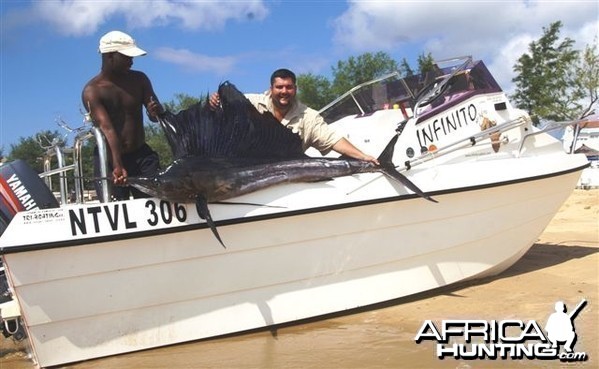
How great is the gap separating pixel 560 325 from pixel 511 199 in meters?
1.34

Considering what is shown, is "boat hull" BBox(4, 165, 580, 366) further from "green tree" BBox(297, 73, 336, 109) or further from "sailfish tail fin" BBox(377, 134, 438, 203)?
"green tree" BBox(297, 73, 336, 109)

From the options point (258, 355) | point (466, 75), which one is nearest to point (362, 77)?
point (466, 75)

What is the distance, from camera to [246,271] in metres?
3.96

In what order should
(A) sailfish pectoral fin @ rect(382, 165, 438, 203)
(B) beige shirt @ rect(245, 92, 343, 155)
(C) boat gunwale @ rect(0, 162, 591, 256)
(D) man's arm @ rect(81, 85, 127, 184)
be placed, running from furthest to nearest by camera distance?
(B) beige shirt @ rect(245, 92, 343, 155) → (A) sailfish pectoral fin @ rect(382, 165, 438, 203) → (D) man's arm @ rect(81, 85, 127, 184) → (C) boat gunwale @ rect(0, 162, 591, 256)

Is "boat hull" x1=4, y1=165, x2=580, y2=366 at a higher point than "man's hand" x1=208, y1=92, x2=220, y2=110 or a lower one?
lower

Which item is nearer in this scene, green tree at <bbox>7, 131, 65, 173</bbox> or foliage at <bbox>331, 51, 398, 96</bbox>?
green tree at <bbox>7, 131, 65, 173</bbox>

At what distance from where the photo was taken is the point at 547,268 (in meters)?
5.94

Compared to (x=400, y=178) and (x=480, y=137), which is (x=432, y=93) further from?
(x=400, y=178)

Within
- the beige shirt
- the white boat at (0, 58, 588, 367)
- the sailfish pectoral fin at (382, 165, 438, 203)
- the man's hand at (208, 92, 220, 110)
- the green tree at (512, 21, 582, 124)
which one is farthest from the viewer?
the green tree at (512, 21, 582, 124)

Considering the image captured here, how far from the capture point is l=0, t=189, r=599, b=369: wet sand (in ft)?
12.1

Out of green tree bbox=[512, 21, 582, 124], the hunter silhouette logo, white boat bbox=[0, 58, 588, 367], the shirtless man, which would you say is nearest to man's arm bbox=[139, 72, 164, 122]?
the shirtless man

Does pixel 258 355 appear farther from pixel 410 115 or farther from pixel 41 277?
pixel 410 115

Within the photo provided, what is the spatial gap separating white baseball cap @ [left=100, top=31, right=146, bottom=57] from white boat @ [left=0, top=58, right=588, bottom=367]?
1.06m

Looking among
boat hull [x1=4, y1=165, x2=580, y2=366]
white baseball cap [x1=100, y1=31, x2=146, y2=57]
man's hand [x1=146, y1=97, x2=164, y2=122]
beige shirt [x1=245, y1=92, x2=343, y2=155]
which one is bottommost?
boat hull [x1=4, y1=165, x2=580, y2=366]
